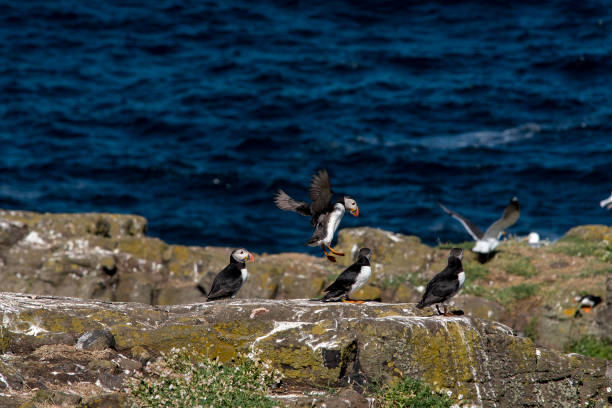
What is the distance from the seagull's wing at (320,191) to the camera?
11.9 m

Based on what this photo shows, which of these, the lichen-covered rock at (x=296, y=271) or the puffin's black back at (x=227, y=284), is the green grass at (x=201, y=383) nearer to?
the puffin's black back at (x=227, y=284)

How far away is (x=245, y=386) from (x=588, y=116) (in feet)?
112

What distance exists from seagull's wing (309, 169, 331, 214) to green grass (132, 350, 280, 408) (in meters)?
3.26

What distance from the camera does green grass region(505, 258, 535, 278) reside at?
19.6 metres

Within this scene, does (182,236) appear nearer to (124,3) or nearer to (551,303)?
(551,303)

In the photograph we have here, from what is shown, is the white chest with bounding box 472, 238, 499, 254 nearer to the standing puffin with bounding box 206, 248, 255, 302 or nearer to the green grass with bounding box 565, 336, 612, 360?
the green grass with bounding box 565, 336, 612, 360

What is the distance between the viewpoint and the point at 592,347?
662 inches

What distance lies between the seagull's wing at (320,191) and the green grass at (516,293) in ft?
23.6

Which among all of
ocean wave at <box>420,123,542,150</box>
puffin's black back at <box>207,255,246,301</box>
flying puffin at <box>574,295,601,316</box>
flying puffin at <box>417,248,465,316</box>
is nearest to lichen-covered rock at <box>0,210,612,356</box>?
flying puffin at <box>574,295,601,316</box>

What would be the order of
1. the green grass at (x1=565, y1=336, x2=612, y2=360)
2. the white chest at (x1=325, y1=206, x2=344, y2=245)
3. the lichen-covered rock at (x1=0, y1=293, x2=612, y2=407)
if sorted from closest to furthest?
the lichen-covered rock at (x1=0, y1=293, x2=612, y2=407), the white chest at (x1=325, y1=206, x2=344, y2=245), the green grass at (x1=565, y1=336, x2=612, y2=360)

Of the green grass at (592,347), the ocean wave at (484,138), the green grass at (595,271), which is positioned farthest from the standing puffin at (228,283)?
the ocean wave at (484,138)

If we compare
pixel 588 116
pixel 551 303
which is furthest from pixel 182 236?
pixel 588 116

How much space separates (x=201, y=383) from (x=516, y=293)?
437 inches

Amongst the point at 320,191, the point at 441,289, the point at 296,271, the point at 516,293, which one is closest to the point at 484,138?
the point at 516,293
